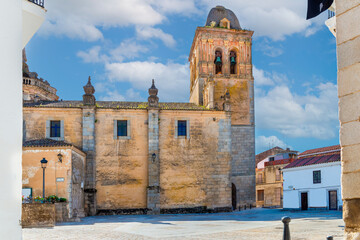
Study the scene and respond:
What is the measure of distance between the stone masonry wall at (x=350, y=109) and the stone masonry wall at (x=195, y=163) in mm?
23067

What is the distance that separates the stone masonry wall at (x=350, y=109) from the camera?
507cm

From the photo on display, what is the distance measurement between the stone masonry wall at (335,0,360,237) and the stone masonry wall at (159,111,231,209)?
75.7 feet

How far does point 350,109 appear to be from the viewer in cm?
517

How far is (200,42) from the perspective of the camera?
34.0 meters

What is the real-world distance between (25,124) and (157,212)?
10.4 meters

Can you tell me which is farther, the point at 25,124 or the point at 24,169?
the point at 25,124

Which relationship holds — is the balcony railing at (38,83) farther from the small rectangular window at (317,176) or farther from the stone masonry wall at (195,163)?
the small rectangular window at (317,176)

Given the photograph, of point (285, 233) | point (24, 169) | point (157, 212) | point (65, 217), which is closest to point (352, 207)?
point (285, 233)

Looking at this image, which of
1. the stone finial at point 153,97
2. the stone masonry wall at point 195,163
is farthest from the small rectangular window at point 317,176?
the stone finial at point 153,97

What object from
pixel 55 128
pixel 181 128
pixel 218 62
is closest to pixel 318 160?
pixel 218 62

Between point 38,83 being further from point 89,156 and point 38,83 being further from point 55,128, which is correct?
point 89,156

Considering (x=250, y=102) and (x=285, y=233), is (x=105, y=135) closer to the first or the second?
(x=250, y=102)

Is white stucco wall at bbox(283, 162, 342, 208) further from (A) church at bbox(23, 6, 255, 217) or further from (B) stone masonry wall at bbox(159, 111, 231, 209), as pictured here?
(B) stone masonry wall at bbox(159, 111, 231, 209)

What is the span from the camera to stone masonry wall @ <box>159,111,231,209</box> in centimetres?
2794
